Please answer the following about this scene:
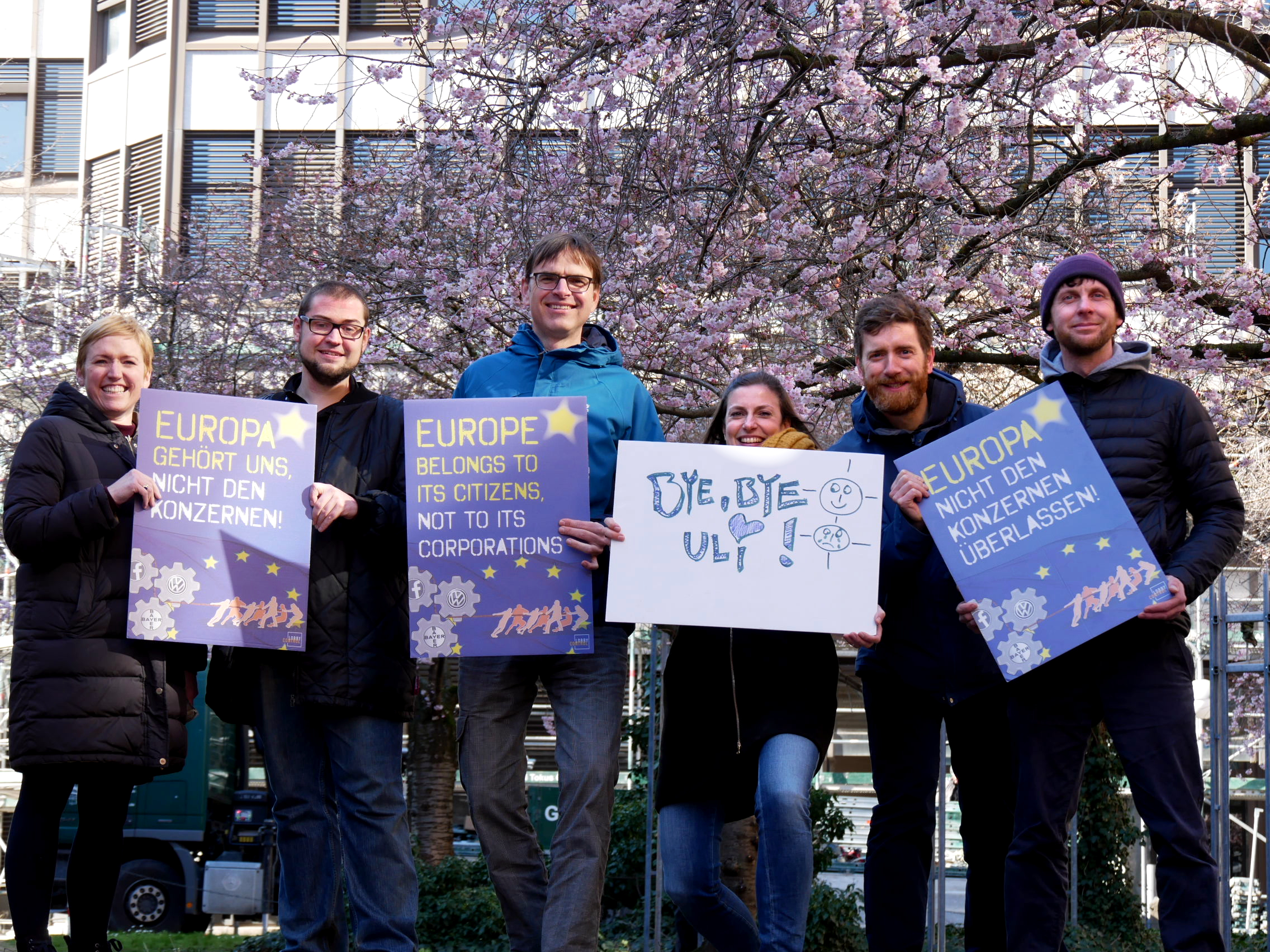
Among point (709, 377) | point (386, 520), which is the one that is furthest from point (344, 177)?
point (386, 520)

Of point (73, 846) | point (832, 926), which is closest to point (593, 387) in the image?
point (73, 846)

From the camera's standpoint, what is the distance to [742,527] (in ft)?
14.1

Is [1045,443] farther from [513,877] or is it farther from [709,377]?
[709,377]

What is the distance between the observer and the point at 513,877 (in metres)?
4.20

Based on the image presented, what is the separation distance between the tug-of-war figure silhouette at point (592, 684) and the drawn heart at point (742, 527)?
0.31m

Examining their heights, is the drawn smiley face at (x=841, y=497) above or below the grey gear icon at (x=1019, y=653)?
above

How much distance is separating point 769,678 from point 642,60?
3075 mm

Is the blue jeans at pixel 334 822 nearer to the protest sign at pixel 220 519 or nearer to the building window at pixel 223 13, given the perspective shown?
the protest sign at pixel 220 519

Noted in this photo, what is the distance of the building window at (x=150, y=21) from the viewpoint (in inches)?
909

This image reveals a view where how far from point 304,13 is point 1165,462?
22091 mm

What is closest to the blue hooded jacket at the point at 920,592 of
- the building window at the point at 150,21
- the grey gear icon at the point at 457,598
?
the grey gear icon at the point at 457,598

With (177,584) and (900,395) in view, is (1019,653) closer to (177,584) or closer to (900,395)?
(900,395)

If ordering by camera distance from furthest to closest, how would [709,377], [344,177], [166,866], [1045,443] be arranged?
[166,866]
[344,177]
[709,377]
[1045,443]

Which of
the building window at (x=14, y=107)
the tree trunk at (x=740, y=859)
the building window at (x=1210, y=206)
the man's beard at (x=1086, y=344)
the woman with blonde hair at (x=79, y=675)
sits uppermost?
the building window at (x=14, y=107)
